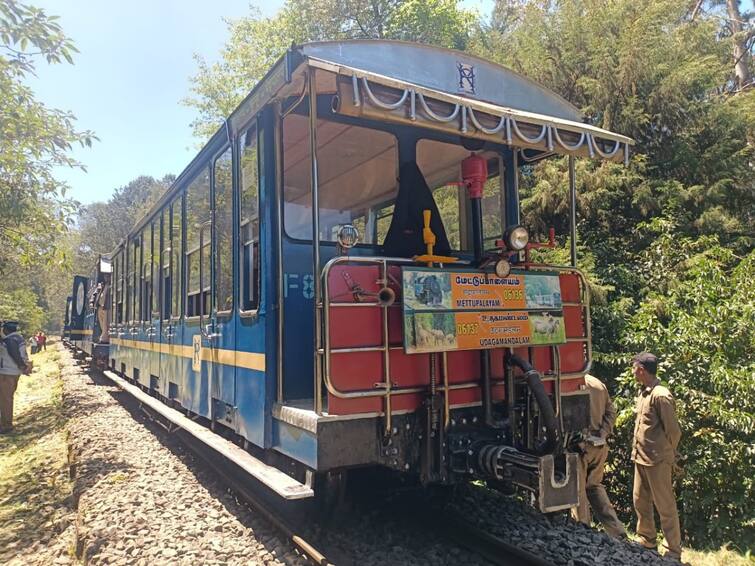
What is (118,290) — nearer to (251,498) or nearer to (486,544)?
(251,498)

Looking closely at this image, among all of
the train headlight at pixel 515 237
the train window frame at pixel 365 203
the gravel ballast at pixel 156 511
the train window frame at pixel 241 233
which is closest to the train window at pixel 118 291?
the gravel ballast at pixel 156 511

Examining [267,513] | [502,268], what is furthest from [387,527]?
[502,268]

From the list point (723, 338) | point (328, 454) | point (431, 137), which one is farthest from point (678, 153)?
point (328, 454)

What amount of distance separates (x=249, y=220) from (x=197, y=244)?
1733mm

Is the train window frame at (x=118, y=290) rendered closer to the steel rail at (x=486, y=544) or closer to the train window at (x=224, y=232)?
the train window at (x=224, y=232)

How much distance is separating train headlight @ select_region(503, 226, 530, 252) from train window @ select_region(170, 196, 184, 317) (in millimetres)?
4244

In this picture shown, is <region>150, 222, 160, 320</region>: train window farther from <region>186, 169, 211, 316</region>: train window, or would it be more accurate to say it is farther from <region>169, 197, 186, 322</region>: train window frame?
<region>186, 169, 211, 316</region>: train window

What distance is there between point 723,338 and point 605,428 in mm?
2778

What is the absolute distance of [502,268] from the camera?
12.4 ft

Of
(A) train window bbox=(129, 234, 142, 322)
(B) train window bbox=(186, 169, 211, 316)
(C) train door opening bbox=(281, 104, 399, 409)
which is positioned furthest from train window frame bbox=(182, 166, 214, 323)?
(A) train window bbox=(129, 234, 142, 322)

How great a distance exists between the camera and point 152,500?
489 cm

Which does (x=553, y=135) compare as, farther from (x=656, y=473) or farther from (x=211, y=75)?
(x=211, y=75)

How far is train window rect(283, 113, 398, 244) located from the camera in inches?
175

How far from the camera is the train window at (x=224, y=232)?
4.91 meters
